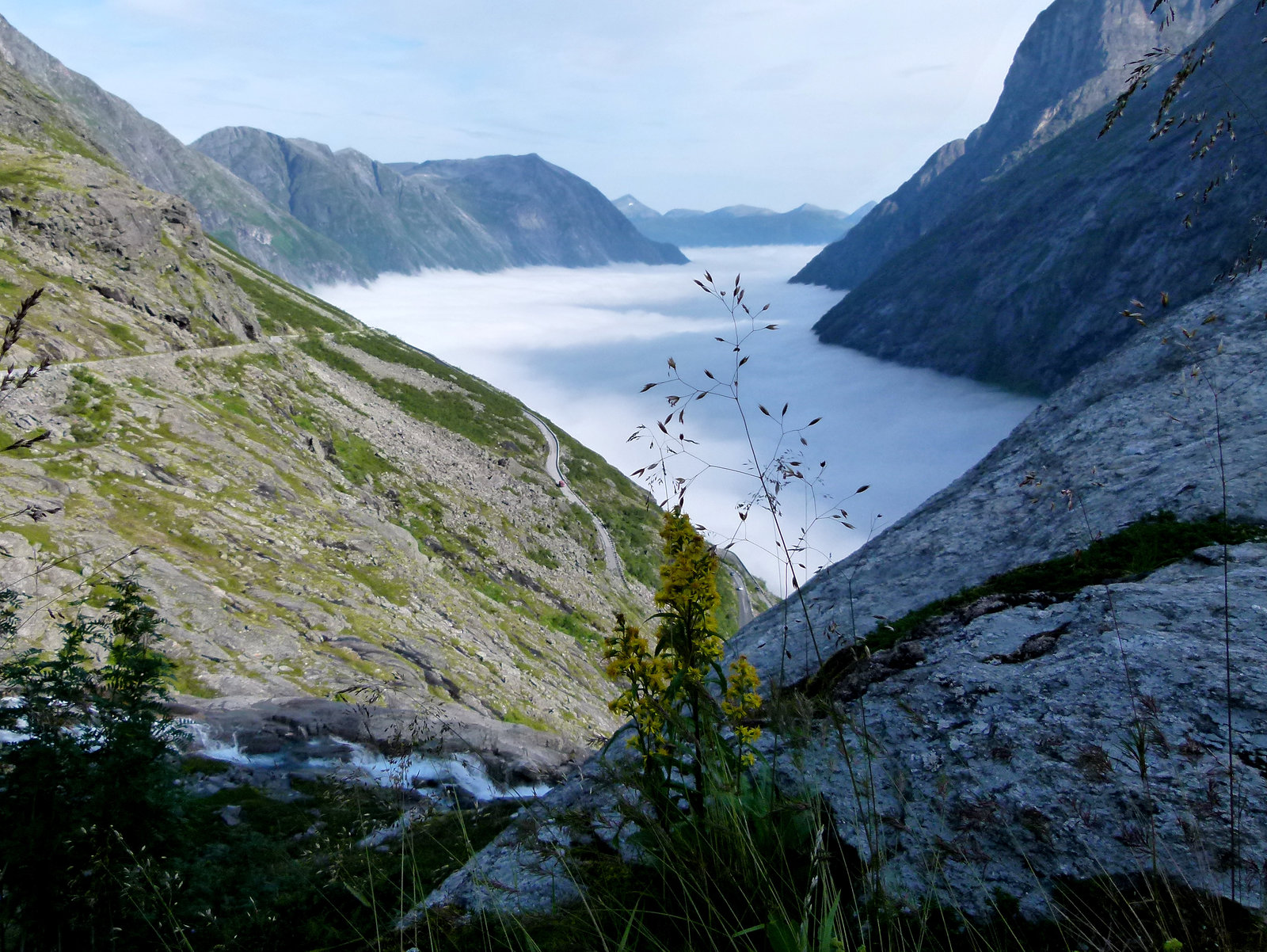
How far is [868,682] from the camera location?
18.1 ft

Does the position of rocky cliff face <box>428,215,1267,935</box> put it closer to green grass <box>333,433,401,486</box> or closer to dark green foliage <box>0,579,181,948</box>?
dark green foliage <box>0,579,181,948</box>

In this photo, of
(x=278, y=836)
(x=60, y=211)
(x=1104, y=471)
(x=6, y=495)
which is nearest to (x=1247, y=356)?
(x=1104, y=471)

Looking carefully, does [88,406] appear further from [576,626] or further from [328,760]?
[576,626]

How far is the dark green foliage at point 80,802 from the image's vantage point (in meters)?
4.05

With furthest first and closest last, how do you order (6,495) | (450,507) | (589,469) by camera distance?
(589,469) < (450,507) < (6,495)

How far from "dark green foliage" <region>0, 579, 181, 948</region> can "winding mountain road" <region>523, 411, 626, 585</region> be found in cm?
7053

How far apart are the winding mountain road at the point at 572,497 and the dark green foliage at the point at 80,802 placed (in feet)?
231

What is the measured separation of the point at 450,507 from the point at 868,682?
60.8 m

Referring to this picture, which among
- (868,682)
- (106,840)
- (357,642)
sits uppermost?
(868,682)

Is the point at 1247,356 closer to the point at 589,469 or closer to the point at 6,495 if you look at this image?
the point at 6,495

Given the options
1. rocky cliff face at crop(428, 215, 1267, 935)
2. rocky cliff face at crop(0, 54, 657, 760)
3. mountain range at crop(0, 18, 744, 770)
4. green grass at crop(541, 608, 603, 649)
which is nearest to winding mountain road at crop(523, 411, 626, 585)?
mountain range at crop(0, 18, 744, 770)

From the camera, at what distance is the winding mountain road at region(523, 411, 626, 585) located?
78.2 m

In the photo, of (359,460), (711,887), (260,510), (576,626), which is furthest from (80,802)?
(359,460)

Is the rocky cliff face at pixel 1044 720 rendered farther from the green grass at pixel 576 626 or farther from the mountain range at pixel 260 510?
the green grass at pixel 576 626
